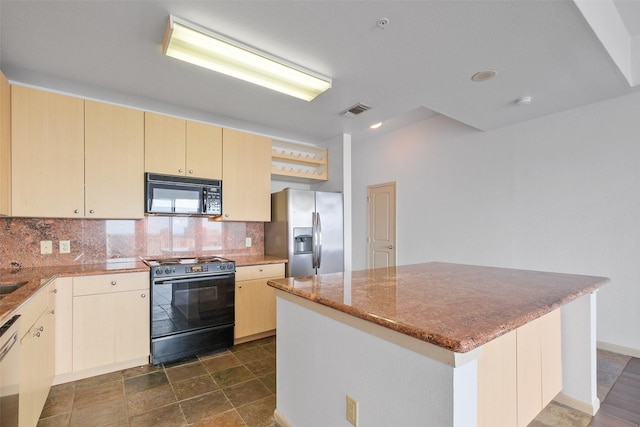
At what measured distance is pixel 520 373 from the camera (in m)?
1.44

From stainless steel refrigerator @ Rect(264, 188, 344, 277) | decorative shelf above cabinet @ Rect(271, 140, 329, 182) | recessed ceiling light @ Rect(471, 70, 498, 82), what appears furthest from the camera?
decorative shelf above cabinet @ Rect(271, 140, 329, 182)

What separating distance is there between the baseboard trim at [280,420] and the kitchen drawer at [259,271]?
1.43 m

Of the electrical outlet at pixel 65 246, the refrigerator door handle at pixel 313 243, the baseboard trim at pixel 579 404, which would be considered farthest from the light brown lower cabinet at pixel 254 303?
the baseboard trim at pixel 579 404

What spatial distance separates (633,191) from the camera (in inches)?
105

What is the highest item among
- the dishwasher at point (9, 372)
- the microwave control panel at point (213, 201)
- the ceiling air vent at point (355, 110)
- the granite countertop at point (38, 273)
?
the ceiling air vent at point (355, 110)

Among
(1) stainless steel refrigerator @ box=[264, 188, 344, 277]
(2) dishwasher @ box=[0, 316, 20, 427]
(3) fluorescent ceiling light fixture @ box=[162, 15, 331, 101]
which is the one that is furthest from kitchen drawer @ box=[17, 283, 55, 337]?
(1) stainless steel refrigerator @ box=[264, 188, 344, 277]

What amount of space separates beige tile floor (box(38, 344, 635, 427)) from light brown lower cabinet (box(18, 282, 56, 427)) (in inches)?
9.6

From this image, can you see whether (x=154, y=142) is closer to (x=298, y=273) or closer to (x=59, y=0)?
(x=59, y=0)

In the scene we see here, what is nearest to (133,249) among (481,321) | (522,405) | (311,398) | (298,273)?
(298,273)

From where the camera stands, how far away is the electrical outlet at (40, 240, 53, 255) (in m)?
2.57

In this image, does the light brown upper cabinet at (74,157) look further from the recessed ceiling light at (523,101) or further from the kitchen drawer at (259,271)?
the recessed ceiling light at (523,101)

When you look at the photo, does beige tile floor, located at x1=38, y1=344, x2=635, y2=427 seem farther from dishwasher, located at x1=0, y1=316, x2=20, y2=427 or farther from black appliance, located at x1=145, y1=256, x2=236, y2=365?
dishwasher, located at x1=0, y1=316, x2=20, y2=427

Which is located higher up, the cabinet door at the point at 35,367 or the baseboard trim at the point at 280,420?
the cabinet door at the point at 35,367

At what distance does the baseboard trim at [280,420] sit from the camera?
1.72m
